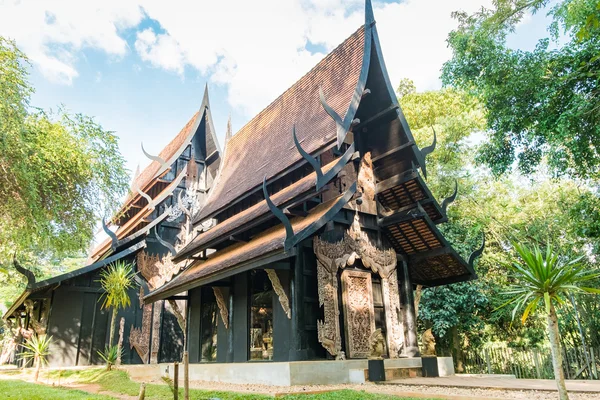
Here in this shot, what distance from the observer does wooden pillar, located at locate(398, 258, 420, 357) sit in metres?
9.26

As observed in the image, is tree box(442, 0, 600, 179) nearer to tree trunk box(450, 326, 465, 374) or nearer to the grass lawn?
tree trunk box(450, 326, 465, 374)

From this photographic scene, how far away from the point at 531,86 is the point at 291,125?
20.1 ft

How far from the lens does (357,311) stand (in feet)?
27.3

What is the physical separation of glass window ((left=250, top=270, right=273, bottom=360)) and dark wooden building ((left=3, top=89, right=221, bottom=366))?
12.9ft

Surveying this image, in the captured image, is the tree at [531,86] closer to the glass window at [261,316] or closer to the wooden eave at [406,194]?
the wooden eave at [406,194]

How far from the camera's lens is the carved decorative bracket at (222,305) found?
1033 cm

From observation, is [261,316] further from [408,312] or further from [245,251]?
[408,312]

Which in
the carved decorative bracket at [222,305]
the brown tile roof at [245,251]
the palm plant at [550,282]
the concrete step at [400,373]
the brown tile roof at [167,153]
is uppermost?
the brown tile roof at [167,153]

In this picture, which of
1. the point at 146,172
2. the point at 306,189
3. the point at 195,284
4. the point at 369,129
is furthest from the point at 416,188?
the point at 146,172

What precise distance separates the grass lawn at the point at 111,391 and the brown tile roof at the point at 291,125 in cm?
471

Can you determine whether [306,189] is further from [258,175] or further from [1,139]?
[1,139]

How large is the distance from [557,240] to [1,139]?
53.7 ft

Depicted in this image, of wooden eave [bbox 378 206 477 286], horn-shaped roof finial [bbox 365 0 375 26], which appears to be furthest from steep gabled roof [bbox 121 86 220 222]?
wooden eave [bbox 378 206 477 286]

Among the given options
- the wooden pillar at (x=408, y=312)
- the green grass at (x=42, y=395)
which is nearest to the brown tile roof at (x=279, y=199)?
the wooden pillar at (x=408, y=312)
